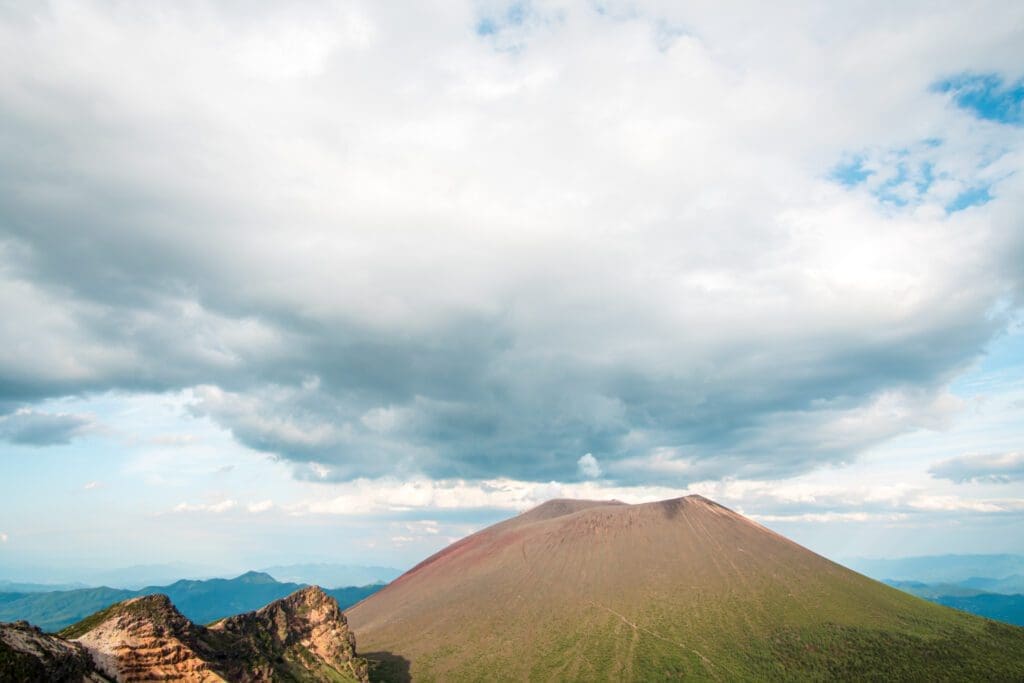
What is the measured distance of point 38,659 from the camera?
4478 cm

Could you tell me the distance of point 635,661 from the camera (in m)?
142

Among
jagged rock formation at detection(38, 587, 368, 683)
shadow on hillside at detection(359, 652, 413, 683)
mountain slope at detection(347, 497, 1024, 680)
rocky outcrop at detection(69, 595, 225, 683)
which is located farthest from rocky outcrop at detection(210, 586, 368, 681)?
mountain slope at detection(347, 497, 1024, 680)

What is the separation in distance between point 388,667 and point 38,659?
112339 millimetres

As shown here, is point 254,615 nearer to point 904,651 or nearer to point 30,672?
point 30,672

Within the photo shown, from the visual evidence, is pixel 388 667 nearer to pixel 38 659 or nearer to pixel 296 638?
pixel 296 638

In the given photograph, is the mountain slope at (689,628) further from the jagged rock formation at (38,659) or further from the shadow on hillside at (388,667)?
the jagged rock formation at (38,659)

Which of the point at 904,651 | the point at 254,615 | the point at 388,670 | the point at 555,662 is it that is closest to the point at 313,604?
the point at 254,615

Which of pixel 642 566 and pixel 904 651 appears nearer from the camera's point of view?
pixel 904 651

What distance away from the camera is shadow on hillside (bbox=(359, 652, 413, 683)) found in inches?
5284

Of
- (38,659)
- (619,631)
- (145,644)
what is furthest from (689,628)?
(38,659)

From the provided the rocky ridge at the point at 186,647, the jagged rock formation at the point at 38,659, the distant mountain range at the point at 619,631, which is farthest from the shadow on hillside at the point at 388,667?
the jagged rock formation at the point at 38,659

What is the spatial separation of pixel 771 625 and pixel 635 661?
43151 millimetres

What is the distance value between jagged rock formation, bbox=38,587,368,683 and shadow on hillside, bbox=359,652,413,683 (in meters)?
24.9

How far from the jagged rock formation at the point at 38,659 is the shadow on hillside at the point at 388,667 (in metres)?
90.4
